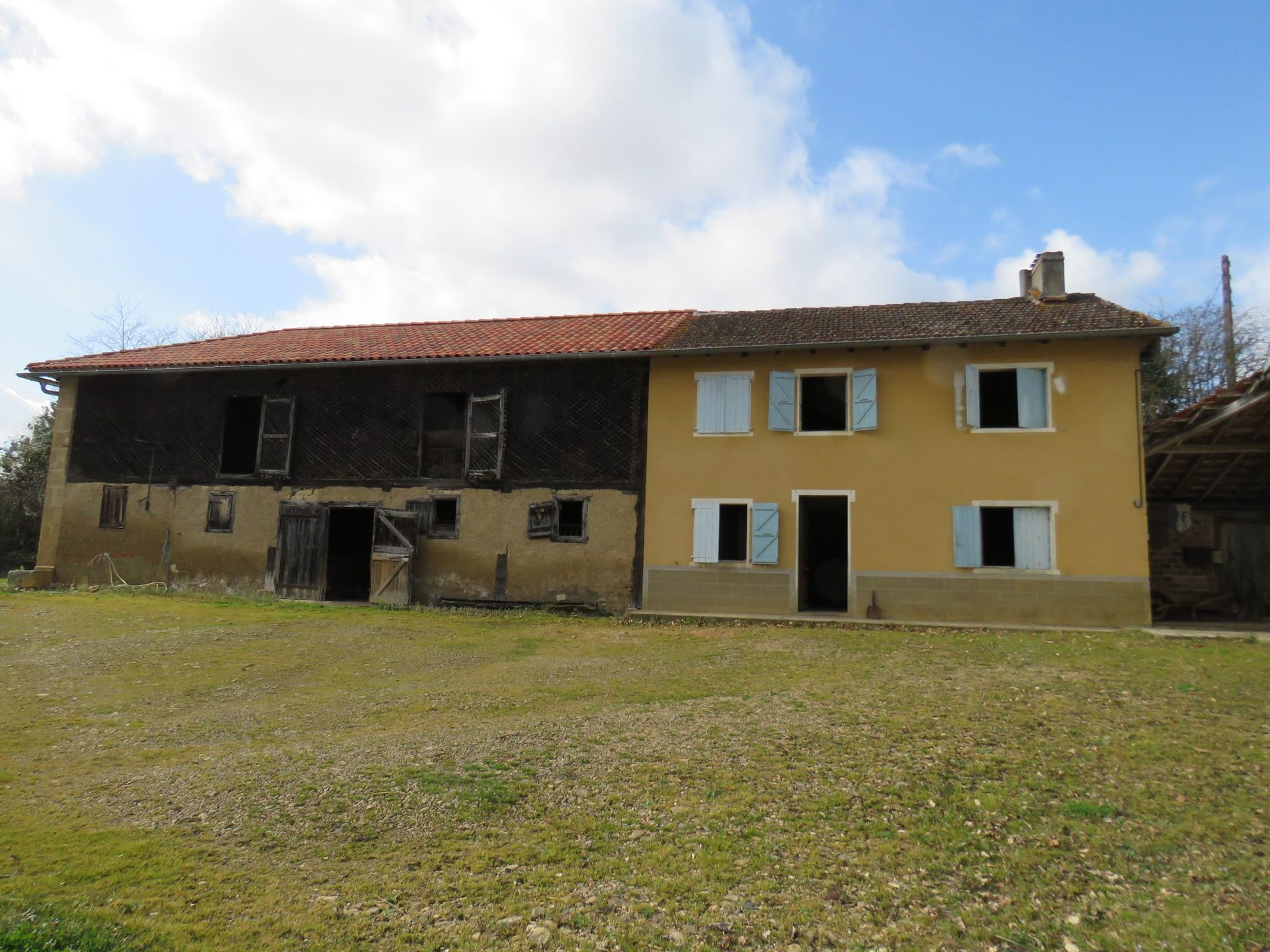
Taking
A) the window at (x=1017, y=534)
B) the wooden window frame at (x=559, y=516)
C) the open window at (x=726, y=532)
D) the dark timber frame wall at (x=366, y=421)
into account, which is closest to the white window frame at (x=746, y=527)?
the open window at (x=726, y=532)

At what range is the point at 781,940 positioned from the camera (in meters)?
3.09

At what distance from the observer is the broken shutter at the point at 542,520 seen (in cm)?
1441

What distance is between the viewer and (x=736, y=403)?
1397 centimetres

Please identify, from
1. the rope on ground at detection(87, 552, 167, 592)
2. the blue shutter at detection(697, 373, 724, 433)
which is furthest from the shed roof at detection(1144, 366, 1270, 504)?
the rope on ground at detection(87, 552, 167, 592)

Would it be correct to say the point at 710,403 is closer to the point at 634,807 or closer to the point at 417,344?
the point at 417,344

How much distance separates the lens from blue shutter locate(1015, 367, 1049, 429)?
12742 mm

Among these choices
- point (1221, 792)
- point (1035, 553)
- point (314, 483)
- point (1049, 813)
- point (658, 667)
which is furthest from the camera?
point (314, 483)

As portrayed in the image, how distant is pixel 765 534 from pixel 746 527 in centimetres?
51

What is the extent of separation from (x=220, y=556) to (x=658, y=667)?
1119 centimetres

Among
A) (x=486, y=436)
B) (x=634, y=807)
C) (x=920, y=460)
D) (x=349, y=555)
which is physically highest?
(x=486, y=436)

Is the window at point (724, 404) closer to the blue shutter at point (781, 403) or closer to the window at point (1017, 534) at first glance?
the blue shutter at point (781, 403)

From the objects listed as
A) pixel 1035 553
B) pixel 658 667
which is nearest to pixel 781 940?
pixel 658 667

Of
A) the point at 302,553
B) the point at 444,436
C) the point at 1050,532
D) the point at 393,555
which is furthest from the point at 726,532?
the point at 302,553

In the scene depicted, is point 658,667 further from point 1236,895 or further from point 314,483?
point 314,483
